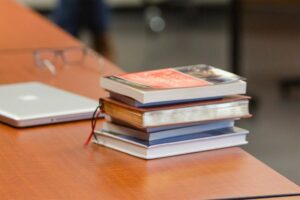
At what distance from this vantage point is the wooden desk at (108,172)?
1.04m

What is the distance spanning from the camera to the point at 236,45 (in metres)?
4.48

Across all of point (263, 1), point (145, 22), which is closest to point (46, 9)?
point (145, 22)

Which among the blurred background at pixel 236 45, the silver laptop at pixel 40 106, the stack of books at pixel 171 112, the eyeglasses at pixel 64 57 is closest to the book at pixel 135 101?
the stack of books at pixel 171 112

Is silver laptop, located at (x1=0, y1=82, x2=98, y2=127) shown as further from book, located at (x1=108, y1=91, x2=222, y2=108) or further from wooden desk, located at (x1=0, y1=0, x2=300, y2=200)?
book, located at (x1=108, y1=91, x2=222, y2=108)

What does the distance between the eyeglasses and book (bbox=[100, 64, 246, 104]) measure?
0.70 m

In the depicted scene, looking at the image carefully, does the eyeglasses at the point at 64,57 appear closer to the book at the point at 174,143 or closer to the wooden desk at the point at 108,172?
the wooden desk at the point at 108,172

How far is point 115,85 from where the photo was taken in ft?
3.99

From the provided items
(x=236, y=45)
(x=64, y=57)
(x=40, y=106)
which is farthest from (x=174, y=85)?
(x=236, y=45)

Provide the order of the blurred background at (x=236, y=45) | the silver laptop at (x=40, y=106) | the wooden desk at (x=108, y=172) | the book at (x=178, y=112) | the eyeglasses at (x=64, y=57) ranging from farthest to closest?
1. the blurred background at (x=236, y=45)
2. the eyeglasses at (x=64, y=57)
3. the silver laptop at (x=40, y=106)
4. the book at (x=178, y=112)
5. the wooden desk at (x=108, y=172)

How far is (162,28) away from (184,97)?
6.61m

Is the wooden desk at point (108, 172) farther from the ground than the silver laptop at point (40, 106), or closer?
closer

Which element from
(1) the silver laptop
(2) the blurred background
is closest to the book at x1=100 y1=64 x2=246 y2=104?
(1) the silver laptop

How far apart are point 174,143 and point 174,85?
0.30 ft

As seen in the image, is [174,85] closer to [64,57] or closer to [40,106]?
[40,106]
